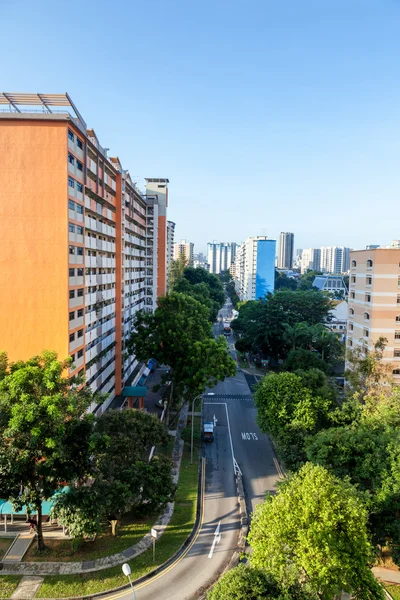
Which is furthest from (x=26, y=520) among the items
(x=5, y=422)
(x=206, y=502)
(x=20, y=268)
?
(x=20, y=268)

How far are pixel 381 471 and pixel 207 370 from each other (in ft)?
49.7

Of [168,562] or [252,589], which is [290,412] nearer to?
[168,562]

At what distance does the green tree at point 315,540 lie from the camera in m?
12.6

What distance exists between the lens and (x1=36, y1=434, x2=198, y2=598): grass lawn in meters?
16.6

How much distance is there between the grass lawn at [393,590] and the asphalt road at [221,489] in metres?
7.03

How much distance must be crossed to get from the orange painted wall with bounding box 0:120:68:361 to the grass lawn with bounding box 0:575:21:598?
35.1ft

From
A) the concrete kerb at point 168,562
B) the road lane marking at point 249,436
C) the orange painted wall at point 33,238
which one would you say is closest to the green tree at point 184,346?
the road lane marking at point 249,436

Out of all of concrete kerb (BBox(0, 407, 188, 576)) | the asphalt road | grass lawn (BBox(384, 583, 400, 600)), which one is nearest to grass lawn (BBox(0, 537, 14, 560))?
concrete kerb (BBox(0, 407, 188, 576))

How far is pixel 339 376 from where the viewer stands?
2064 inches

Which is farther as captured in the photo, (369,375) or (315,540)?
(369,375)

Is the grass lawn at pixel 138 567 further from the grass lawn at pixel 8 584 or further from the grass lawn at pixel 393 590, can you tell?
the grass lawn at pixel 393 590

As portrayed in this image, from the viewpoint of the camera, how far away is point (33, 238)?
74.3 ft

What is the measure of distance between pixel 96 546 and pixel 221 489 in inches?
343

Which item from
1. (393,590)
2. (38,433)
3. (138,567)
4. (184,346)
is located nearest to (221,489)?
(138,567)
